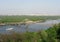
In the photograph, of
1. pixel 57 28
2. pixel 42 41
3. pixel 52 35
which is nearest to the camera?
pixel 42 41

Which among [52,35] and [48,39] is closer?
[48,39]

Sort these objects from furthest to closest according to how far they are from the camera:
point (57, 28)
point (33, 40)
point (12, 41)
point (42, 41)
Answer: point (57, 28), point (42, 41), point (33, 40), point (12, 41)

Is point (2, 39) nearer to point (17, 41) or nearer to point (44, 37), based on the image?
point (17, 41)

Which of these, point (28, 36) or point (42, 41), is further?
point (42, 41)

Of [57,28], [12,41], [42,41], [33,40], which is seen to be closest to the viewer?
[12,41]

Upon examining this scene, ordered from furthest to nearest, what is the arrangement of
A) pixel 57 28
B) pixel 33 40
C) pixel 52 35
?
pixel 57 28
pixel 52 35
pixel 33 40

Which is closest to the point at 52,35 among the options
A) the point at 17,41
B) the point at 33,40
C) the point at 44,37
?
the point at 44,37

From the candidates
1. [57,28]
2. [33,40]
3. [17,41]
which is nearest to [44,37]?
[33,40]

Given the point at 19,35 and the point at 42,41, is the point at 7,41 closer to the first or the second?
the point at 19,35
